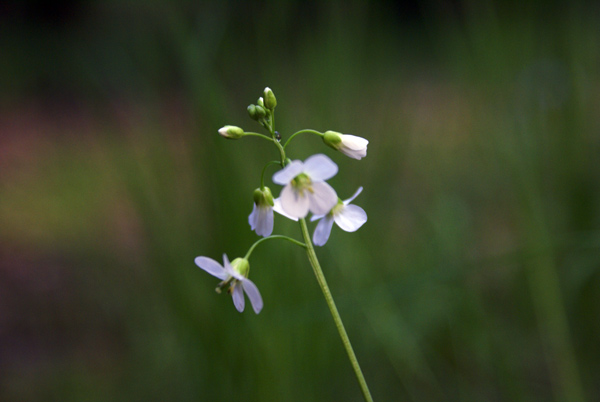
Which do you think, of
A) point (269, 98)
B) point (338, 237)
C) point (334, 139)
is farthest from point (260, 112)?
point (338, 237)

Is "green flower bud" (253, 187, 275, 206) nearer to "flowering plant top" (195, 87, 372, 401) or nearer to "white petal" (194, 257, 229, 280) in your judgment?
"flowering plant top" (195, 87, 372, 401)

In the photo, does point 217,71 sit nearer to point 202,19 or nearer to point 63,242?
point 202,19

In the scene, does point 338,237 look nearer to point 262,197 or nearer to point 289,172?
point 262,197

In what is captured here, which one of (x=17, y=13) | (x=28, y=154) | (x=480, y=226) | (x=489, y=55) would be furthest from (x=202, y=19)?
(x=17, y=13)

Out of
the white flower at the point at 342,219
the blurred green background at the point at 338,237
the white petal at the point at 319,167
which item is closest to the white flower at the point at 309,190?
the white petal at the point at 319,167

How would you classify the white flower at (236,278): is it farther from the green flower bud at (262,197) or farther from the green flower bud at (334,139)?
the green flower bud at (334,139)

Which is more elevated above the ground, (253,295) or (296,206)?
(296,206)

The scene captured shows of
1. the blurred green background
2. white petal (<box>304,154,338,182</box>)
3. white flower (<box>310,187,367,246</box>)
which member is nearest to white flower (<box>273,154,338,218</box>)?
white petal (<box>304,154,338,182</box>)
